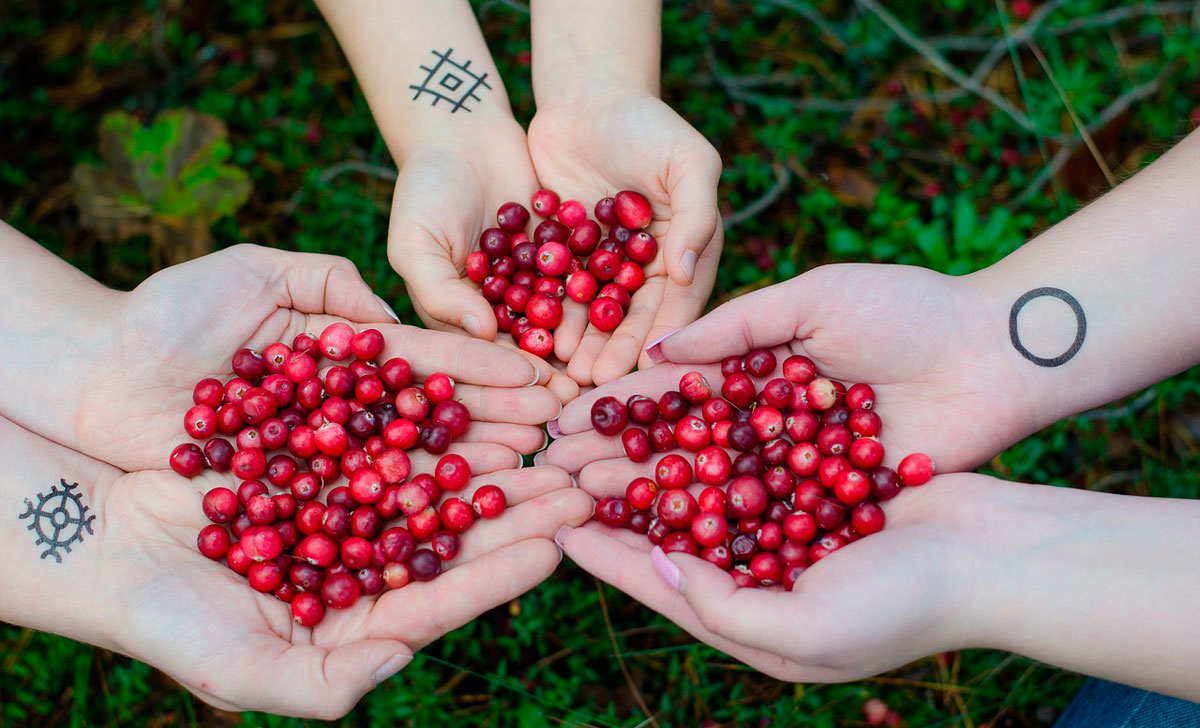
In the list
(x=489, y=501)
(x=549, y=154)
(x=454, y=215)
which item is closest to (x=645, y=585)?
(x=489, y=501)

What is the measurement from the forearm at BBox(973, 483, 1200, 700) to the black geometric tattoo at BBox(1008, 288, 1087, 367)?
0.99 meters

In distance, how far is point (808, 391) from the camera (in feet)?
17.2

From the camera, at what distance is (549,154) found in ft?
20.7

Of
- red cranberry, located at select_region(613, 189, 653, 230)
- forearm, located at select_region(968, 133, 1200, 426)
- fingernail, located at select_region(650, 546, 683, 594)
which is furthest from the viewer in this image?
red cranberry, located at select_region(613, 189, 653, 230)

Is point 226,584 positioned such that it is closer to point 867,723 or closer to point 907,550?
point 907,550

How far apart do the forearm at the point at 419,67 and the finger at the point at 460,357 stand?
154 centimetres

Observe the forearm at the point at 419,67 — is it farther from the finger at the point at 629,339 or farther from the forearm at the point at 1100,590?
the forearm at the point at 1100,590

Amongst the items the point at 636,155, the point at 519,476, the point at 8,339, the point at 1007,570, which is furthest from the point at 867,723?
the point at 8,339

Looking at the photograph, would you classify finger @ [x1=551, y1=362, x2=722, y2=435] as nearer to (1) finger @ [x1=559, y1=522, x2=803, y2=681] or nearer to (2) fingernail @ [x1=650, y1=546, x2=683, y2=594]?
(1) finger @ [x1=559, y1=522, x2=803, y2=681]

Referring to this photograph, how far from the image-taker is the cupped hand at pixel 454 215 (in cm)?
543

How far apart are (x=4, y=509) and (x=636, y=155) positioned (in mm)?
3971

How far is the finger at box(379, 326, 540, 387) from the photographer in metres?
5.30

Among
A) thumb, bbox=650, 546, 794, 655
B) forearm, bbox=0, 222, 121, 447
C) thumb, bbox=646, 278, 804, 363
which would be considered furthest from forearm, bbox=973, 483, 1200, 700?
forearm, bbox=0, 222, 121, 447

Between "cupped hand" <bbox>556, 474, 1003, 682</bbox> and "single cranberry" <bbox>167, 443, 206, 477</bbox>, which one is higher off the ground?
"cupped hand" <bbox>556, 474, 1003, 682</bbox>
